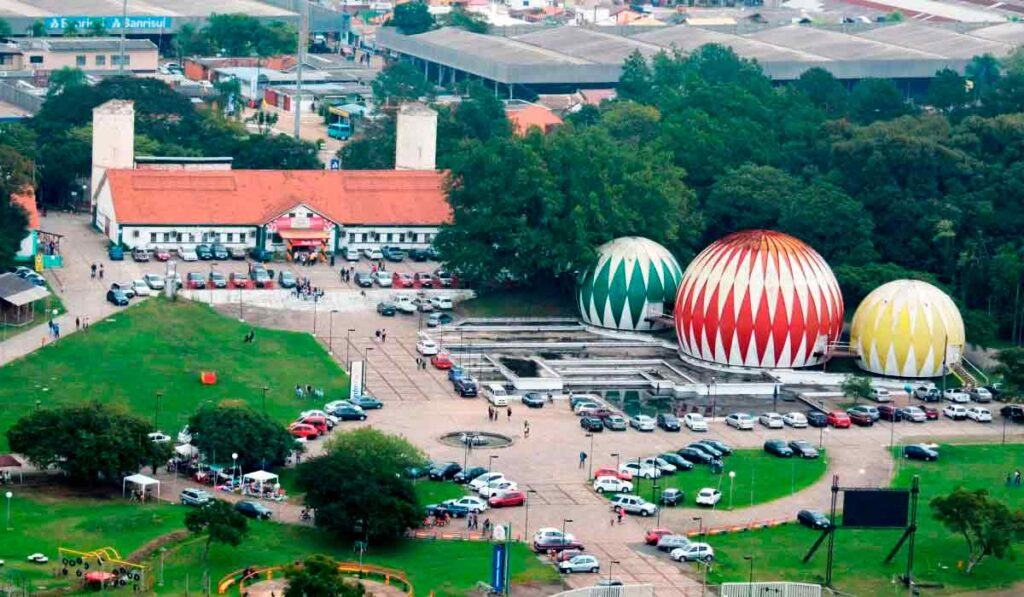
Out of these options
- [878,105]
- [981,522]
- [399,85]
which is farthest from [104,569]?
[399,85]

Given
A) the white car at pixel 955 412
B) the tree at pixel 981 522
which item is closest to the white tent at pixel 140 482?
the tree at pixel 981 522

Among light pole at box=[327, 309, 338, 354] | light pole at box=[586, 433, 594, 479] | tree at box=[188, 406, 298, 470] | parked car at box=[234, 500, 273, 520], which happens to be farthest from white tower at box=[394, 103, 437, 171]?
parked car at box=[234, 500, 273, 520]

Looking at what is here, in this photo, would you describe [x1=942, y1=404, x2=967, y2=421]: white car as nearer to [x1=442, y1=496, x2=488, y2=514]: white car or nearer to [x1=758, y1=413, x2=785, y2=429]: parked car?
[x1=758, y1=413, x2=785, y2=429]: parked car

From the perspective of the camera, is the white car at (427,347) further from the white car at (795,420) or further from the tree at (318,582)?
the tree at (318,582)

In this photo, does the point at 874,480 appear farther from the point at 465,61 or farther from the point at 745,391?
the point at 465,61

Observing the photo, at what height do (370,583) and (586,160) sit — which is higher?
(586,160)

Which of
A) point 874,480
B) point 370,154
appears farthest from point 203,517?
point 370,154

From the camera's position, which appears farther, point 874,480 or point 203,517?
point 874,480
